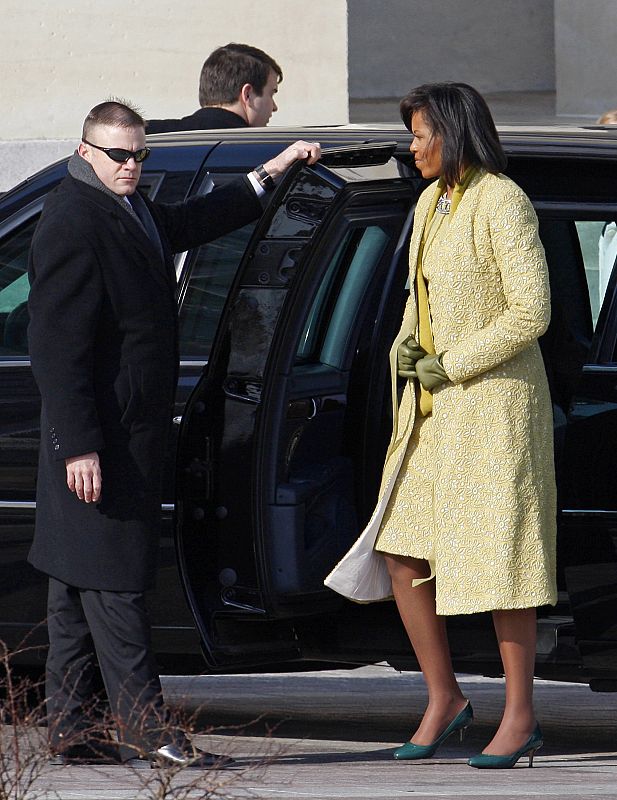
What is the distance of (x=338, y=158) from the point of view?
436cm

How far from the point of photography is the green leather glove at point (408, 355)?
422cm

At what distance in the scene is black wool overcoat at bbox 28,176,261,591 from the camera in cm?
408

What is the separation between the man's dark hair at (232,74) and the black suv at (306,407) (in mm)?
1383

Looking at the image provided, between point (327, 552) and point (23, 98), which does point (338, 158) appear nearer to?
point (327, 552)

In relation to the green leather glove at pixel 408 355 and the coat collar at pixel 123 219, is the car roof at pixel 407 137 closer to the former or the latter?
the green leather glove at pixel 408 355

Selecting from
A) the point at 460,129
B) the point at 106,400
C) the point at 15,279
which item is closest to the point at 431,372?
the point at 460,129

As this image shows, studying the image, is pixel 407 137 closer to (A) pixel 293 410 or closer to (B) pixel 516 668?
(A) pixel 293 410

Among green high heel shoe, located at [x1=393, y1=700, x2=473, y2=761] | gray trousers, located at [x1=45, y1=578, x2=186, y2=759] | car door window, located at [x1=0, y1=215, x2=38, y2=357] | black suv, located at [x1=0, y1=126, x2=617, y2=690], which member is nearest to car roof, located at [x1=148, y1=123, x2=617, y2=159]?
black suv, located at [x1=0, y1=126, x2=617, y2=690]

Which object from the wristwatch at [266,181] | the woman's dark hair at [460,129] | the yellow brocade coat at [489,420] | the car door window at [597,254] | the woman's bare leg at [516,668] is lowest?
the woman's bare leg at [516,668]

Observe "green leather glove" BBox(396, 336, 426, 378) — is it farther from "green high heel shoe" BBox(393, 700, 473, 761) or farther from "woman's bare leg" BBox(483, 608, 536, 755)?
"green high heel shoe" BBox(393, 700, 473, 761)

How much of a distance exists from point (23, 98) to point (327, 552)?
7492 millimetres

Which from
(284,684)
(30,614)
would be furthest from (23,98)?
(30,614)

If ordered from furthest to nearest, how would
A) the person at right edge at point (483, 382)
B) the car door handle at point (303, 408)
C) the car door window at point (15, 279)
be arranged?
the car door window at point (15, 279)
the car door handle at point (303, 408)
the person at right edge at point (483, 382)

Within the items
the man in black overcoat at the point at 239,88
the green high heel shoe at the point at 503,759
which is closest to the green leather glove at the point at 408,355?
the green high heel shoe at the point at 503,759
